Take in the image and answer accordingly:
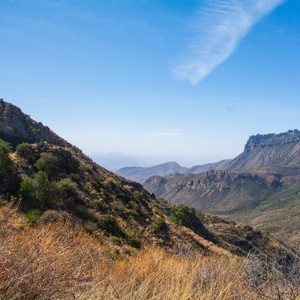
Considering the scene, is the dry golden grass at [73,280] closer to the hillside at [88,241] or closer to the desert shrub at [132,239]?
the hillside at [88,241]

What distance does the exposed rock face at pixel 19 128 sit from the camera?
4162 centimetres

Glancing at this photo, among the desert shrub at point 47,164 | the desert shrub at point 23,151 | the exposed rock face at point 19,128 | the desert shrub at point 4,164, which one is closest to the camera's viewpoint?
the desert shrub at point 4,164

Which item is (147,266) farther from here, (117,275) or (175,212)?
(175,212)

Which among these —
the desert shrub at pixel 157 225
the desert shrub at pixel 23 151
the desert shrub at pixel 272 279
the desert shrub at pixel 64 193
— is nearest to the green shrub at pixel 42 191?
the desert shrub at pixel 64 193

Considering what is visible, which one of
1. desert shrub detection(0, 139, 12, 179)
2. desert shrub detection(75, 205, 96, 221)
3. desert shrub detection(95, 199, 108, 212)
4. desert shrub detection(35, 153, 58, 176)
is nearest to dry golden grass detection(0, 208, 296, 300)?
desert shrub detection(75, 205, 96, 221)

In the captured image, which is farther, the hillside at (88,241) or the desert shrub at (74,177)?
the desert shrub at (74,177)

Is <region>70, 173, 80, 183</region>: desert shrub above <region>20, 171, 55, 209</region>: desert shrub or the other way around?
above

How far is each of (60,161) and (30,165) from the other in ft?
9.37

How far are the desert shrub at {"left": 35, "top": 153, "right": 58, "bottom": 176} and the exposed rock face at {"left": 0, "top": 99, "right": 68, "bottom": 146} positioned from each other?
16.0 metres

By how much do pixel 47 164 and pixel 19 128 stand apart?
79.7ft

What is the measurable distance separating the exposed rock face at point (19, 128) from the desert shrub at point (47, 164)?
1601cm

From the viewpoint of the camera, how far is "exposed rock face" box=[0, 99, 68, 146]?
137ft

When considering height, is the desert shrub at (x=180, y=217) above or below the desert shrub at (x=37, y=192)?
below

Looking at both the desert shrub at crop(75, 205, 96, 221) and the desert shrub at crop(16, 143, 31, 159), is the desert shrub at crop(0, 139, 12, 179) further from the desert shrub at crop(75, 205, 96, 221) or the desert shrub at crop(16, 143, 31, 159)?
the desert shrub at crop(75, 205, 96, 221)
